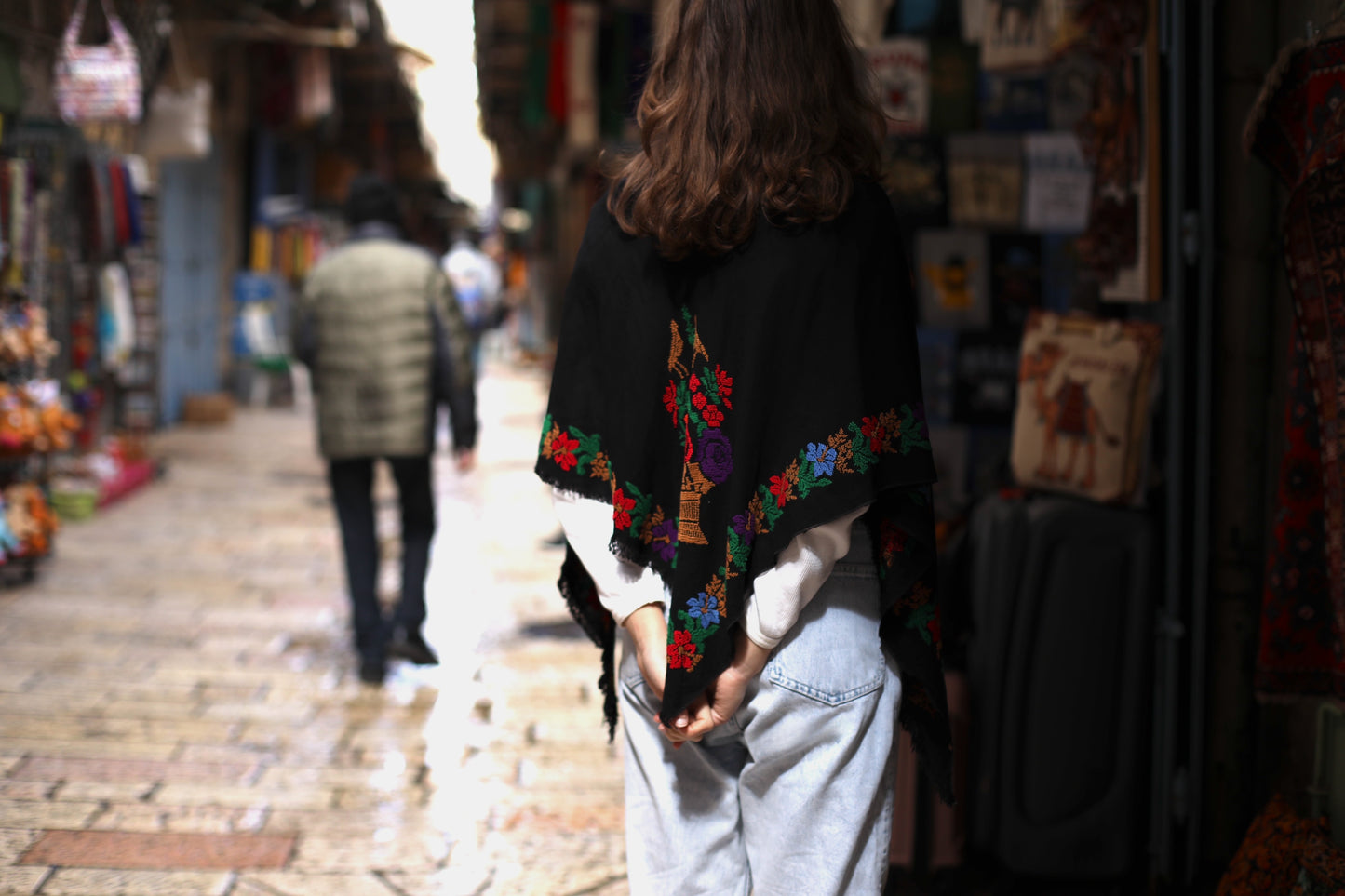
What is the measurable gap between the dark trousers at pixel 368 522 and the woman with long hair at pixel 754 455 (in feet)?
11.7

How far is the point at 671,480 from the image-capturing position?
1.91 meters

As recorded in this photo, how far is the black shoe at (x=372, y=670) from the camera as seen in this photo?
5367 mm

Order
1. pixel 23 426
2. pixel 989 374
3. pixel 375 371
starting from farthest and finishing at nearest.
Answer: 1. pixel 23 426
2. pixel 375 371
3. pixel 989 374

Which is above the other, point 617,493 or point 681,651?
point 617,493

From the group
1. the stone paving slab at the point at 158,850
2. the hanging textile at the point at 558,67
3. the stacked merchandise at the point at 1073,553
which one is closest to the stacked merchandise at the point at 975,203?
the stacked merchandise at the point at 1073,553

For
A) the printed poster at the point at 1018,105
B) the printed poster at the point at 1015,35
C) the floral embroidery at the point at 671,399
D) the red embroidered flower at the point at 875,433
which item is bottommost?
the red embroidered flower at the point at 875,433

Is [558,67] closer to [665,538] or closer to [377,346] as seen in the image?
[377,346]

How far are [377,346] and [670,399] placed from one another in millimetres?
3585

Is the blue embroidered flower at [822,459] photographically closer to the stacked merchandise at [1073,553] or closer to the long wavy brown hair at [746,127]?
the long wavy brown hair at [746,127]

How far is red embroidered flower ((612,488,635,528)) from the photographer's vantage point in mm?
1882

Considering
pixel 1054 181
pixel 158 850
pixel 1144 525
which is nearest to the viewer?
pixel 1144 525

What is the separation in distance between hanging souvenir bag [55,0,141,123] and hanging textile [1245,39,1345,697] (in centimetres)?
676

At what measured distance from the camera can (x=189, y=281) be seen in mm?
14672

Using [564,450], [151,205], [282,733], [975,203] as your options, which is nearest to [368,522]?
[282,733]
